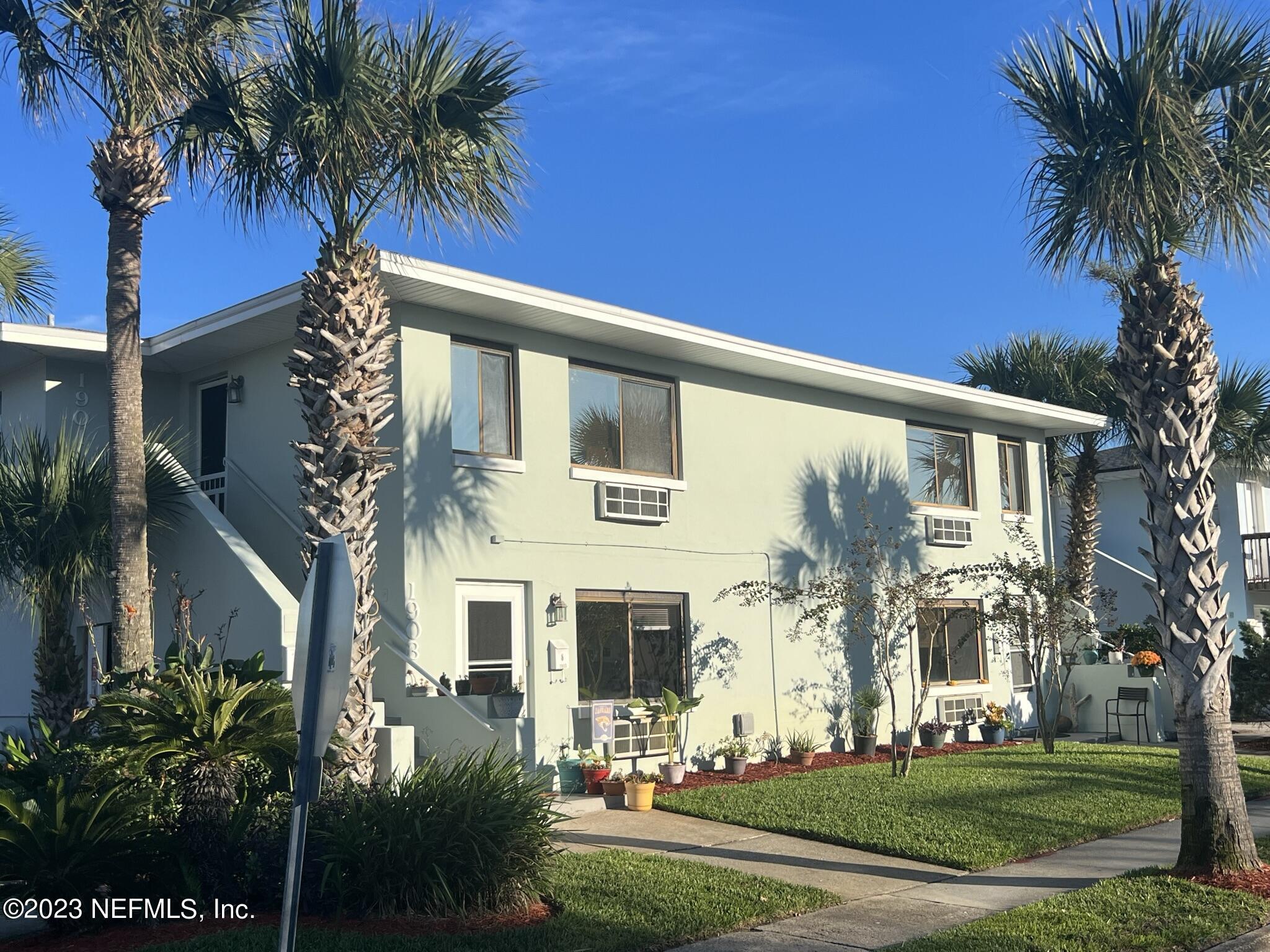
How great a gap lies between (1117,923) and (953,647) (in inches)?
510

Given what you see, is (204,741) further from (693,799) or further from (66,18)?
(66,18)

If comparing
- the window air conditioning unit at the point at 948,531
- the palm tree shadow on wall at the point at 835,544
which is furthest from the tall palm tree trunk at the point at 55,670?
the window air conditioning unit at the point at 948,531

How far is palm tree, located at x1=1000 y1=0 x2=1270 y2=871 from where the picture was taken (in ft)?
31.4

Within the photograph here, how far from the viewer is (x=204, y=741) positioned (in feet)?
28.0

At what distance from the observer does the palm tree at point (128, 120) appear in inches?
461

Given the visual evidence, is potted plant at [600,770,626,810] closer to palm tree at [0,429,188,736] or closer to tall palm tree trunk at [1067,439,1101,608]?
palm tree at [0,429,188,736]

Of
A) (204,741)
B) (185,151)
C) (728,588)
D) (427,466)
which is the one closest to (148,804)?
(204,741)

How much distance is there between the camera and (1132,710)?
2027 cm

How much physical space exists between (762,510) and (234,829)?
35.1ft

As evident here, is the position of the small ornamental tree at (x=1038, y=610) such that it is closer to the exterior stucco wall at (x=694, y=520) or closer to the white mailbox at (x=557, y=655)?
the exterior stucco wall at (x=694, y=520)

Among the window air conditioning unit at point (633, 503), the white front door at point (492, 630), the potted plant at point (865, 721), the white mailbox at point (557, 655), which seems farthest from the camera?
the potted plant at point (865, 721)

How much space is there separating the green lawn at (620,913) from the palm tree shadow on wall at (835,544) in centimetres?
799

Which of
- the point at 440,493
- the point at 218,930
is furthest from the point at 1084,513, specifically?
the point at 218,930

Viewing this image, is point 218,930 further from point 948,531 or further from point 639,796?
point 948,531
